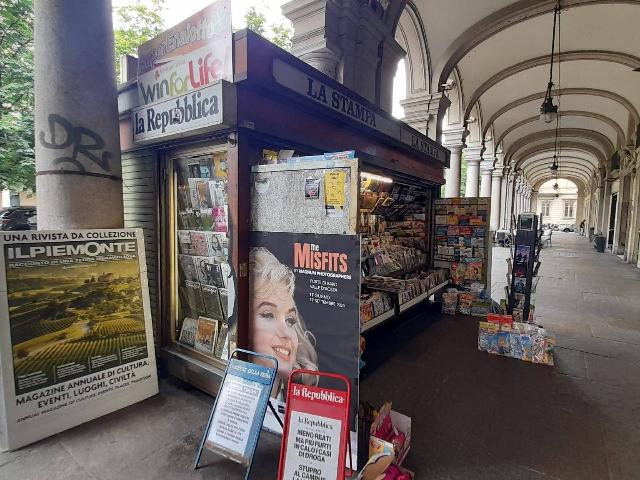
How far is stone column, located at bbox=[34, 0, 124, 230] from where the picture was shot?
2.89 metres

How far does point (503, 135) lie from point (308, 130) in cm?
1817

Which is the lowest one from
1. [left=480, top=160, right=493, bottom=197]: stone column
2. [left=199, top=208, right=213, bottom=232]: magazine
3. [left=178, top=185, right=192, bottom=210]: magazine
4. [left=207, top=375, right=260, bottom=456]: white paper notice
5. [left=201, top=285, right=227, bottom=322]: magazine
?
[left=207, top=375, right=260, bottom=456]: white paper notice

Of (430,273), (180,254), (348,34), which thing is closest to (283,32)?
(348,34)

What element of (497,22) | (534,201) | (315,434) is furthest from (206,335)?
(534,201)

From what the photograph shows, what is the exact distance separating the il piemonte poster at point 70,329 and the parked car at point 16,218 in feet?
34.9

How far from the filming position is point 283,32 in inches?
571

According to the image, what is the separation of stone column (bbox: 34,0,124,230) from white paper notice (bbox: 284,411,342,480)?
8.20 ft

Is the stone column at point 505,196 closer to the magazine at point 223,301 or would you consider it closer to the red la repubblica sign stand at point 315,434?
the magazine at point 223,301

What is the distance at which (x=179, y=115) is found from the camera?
282cm

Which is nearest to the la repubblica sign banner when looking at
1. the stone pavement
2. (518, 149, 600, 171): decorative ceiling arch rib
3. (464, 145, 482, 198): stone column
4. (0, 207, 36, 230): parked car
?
the stone pavement

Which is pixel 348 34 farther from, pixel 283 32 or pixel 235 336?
pixel 283 32

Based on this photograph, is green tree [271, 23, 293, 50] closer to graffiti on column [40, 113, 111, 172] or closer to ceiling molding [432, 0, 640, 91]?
ceiling molding [432, 0, 640, 91]

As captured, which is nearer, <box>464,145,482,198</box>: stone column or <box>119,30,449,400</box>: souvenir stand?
<box>119,30,449,400</box>: souvenir stand

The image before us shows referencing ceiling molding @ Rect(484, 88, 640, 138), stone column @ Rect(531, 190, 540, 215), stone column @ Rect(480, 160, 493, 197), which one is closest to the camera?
ceiling molding @ Rect(484, 88, 640, 138)
